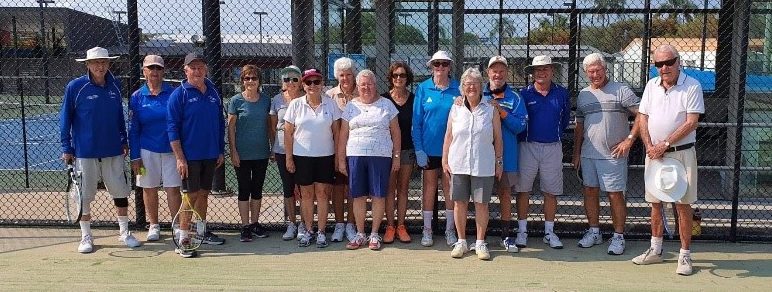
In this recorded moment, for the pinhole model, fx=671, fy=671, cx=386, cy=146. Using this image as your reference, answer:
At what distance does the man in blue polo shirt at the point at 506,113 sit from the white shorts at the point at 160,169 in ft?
8.29

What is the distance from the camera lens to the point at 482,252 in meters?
5.08

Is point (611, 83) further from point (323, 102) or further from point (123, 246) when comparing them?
point (123, 246)

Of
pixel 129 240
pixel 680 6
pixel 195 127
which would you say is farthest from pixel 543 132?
pixel 680 6

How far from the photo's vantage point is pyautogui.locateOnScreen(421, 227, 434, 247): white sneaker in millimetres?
5441

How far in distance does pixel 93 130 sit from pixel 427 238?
2.77 metres

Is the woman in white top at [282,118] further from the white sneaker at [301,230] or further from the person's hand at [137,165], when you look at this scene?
the person's hand at [137,165]

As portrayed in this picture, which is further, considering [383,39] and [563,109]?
[383,39]

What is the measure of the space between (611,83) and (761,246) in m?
1.88

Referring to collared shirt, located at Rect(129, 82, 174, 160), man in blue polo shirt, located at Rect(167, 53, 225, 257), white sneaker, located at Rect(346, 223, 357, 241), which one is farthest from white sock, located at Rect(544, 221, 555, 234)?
collared shirt, located at Rect(129, 82, 174, 160)

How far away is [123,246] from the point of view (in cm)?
555

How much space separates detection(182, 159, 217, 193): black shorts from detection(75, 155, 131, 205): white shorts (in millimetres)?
619

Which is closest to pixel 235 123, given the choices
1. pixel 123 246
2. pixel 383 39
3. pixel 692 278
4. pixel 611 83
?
pixel 123 246

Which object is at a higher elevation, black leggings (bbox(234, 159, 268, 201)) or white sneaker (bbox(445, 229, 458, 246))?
black leggings (bbox(234, 159, 268, 201))

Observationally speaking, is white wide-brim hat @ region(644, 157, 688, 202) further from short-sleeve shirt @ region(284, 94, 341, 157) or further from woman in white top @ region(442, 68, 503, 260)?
short-sleeve shirt @ region(284, 94, 341, 157)
